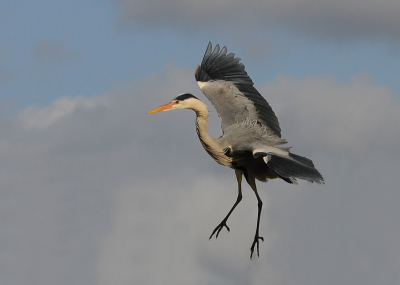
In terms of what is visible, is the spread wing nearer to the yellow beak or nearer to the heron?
the heron

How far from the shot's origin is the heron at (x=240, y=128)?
16.3 metres

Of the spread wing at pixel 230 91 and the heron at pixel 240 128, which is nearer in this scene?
the heron at pixel 240 128

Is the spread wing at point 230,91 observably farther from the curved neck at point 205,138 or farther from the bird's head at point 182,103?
the bird's head at point 182,103

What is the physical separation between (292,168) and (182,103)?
3.27 metres

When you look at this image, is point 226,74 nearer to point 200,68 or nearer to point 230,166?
point 200,68

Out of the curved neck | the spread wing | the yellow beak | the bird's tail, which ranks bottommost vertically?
the bird's tail

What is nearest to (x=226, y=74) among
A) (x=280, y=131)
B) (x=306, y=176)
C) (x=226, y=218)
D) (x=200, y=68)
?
(x=200, y=68)

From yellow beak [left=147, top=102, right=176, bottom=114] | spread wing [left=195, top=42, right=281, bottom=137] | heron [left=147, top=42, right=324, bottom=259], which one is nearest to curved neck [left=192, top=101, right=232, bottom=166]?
heron [left=147, top=42, right=324, bottom=259]

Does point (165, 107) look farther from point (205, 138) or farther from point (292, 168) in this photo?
point (292, 168)

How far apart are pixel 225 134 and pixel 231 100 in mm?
1515

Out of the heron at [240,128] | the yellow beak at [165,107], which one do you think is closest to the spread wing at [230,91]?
the heron at [240,128]

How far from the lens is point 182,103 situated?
58.5ft

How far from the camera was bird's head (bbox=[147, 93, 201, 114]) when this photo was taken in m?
17.8

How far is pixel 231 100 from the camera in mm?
19594
